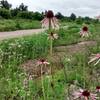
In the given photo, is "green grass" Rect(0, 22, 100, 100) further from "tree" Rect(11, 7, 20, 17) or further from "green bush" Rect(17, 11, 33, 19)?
"tree" Rect(11, 7, 20, 17)

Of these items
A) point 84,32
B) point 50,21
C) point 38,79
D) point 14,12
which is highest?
point 50,21

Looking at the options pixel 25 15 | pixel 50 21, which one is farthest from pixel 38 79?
pixel 25 15

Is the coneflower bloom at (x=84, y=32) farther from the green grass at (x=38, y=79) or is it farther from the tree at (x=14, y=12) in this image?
the tree at (x=14, y=12)

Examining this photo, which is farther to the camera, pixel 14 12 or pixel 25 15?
pixel 14 12

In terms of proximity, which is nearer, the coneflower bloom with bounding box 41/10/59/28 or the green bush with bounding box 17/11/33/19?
the coneflower bloom with bounding box 41/10/59/28

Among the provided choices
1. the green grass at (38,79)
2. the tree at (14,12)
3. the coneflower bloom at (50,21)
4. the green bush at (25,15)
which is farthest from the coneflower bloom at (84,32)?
the tree at (14,12)

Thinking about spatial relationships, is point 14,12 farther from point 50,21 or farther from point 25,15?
point 50,21

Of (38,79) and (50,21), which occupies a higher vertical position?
(50,21)

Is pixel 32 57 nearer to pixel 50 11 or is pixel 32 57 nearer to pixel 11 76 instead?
pixel 11 76

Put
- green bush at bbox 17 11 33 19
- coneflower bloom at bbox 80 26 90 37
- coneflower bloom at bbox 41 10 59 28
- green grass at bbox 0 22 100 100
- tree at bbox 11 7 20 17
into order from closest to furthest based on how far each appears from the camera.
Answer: coneflower bloom at bbox 41 10 59 28 → coneflower bloom at bbox 80 26 90 37 → green grass at bbox 0 22 100 100 → green bush at bbox 17 11 33 19 → tree at bbox 11 7 20 17

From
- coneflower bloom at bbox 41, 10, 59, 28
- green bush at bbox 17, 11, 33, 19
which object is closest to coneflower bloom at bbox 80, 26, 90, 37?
coneflower bloom at bbox 41, 10, 59, 28

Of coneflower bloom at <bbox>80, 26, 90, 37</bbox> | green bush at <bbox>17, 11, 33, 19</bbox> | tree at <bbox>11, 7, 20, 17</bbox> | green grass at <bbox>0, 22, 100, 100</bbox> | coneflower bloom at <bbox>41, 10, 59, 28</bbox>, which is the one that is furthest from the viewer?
tree at <bbox>11, 7, 20, 17</bbox>

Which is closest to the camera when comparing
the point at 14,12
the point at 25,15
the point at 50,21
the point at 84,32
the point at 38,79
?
the point at 50,21

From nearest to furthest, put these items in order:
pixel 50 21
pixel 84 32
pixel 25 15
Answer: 1. pixel 50 21
2. pixel 84 32
3. pixel 25 15
